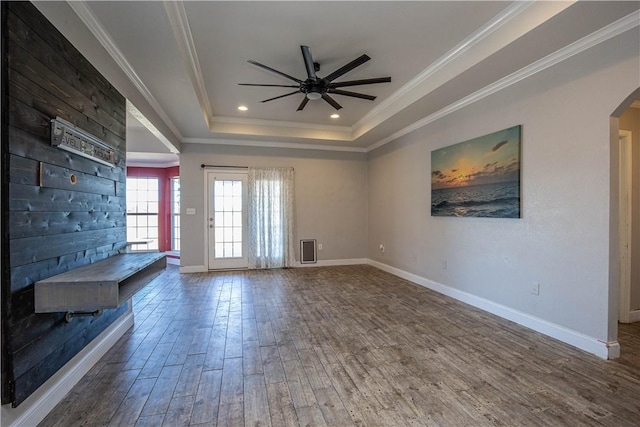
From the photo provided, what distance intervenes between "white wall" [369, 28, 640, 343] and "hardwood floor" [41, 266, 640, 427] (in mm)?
403

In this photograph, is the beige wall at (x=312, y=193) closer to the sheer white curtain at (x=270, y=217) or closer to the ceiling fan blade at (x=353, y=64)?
the sheer white curtain at (x=270, y=217)

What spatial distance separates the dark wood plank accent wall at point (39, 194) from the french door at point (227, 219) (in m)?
3.53

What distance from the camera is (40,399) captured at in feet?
5.92

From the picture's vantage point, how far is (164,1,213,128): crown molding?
2395 millimetres

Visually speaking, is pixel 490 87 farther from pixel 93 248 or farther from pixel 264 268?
pixel 264 268

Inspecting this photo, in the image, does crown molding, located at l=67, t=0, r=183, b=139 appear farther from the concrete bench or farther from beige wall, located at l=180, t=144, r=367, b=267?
beige wall, located at l=180, t=144, r=367, b=267

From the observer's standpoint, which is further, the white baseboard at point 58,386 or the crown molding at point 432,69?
the crown molding at point 432,69

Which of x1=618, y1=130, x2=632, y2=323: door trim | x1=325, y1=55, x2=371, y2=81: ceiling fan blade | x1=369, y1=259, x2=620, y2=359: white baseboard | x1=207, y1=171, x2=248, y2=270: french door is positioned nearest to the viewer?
x1=369, y1=259, x2=620, y2=359: white baseboard

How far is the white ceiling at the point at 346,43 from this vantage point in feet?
7.69

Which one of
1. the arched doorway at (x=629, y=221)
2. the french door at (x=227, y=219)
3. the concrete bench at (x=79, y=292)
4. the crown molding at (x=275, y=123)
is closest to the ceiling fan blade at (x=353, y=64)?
the concrete bench at (x=79, y=292)

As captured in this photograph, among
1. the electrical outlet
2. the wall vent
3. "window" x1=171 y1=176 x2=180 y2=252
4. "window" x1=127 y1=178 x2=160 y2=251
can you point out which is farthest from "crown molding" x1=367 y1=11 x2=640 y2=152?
"window" x1=127 y1=178 x2=160 y2=251

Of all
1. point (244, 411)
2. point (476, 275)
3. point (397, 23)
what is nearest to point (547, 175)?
point (476, 275)

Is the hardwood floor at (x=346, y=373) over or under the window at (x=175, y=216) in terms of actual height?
under

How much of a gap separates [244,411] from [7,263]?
5.08 ft
